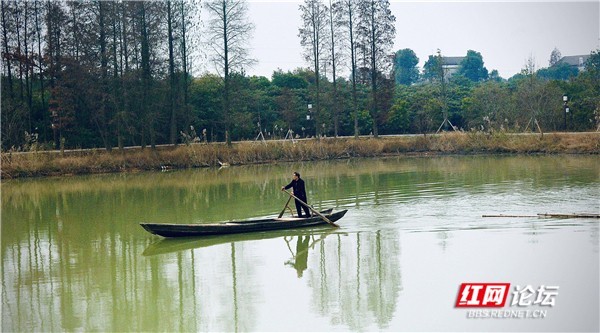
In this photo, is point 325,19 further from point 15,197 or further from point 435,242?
point 435,242

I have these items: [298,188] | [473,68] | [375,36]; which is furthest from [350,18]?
[473,68]

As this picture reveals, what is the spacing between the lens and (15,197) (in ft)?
97.3

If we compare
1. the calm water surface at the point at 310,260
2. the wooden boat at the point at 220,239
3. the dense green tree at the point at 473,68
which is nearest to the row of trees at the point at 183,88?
the calm water surface at the point at 310,260

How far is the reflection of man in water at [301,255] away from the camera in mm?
15789

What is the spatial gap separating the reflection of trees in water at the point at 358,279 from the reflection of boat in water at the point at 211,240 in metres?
1.14

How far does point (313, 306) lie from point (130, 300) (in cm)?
361

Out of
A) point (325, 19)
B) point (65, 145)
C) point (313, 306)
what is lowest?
point (313, 306)

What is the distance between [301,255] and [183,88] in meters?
31.6

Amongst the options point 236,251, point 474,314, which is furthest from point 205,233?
point 474,314

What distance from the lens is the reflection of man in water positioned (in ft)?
51.8

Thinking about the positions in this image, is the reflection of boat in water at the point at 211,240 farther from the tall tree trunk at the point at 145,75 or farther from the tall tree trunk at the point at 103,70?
the tall tree trunk at the point at 145,75

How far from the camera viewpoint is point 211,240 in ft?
62.1

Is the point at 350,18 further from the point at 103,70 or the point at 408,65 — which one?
the point at 408,65

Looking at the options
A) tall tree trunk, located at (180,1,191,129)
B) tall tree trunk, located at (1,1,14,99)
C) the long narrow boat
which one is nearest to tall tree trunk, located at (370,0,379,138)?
tall tree trunk, located at (180,1,191,129)
